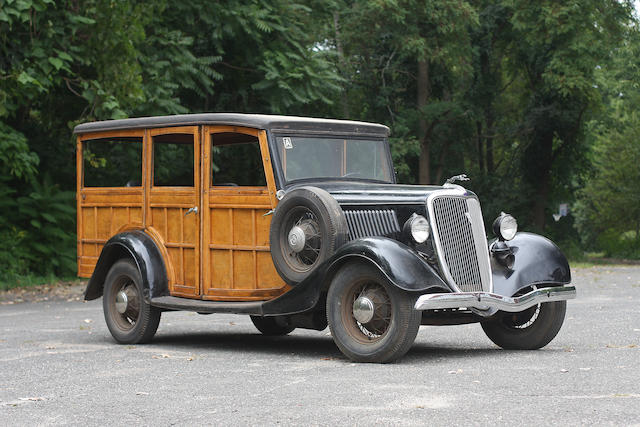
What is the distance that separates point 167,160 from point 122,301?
1.90 metres

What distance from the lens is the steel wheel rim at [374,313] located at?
842 cm

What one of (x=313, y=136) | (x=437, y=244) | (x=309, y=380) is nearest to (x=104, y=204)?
(x=313, y=136)

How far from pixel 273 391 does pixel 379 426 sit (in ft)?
4.80

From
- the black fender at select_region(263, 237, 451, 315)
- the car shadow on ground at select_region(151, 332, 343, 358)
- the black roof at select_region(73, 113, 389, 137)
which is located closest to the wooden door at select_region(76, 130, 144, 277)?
the black roof at select_region(73, 113, 389, 137)

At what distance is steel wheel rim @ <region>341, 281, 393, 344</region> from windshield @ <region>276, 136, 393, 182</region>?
60.4 inches

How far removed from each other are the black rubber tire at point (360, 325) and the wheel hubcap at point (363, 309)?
0.12 metres

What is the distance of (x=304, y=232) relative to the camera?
894 cm

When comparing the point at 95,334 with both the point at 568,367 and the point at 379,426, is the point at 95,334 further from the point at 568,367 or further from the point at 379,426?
the point at 379,426

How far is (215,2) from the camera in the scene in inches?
822

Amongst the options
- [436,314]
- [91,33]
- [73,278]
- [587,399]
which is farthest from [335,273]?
[73,278]

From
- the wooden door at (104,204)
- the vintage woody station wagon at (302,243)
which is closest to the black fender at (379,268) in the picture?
the vintage woody station wagon at (302,243)

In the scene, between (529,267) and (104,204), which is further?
(104,204)

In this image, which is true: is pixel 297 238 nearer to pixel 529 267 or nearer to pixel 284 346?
pixel 284 346

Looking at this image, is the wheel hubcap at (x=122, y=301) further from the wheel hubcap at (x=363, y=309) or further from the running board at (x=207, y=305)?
the wheel hubcap at (x=363, y=309)
